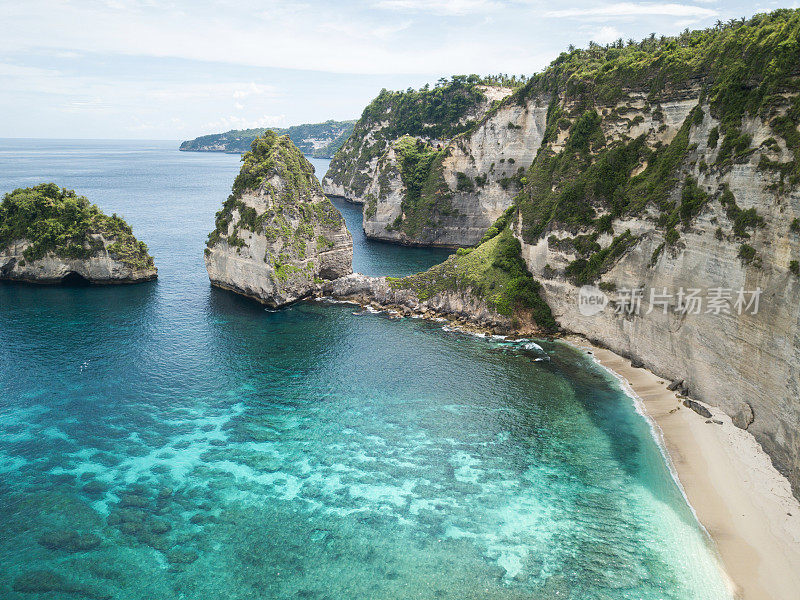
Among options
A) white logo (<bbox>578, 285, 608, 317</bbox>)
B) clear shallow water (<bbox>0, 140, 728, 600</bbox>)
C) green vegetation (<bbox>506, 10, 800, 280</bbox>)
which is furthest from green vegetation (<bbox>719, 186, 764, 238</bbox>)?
clear shallow water (<bbox>0, 140, 728, 600</bbox>)

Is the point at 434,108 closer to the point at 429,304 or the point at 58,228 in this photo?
the point at 429,304

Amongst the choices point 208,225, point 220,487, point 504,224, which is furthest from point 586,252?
point 208,225

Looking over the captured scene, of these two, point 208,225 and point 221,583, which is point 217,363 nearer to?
point 221,583

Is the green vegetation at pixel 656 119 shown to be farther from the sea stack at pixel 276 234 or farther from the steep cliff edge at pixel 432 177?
the sea stack at pixel 276 234

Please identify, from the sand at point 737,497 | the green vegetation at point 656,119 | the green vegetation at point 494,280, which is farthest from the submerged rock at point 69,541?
the green vegetation at point 656,119

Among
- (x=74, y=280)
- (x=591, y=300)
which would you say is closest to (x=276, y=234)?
(x=74, y=280)
